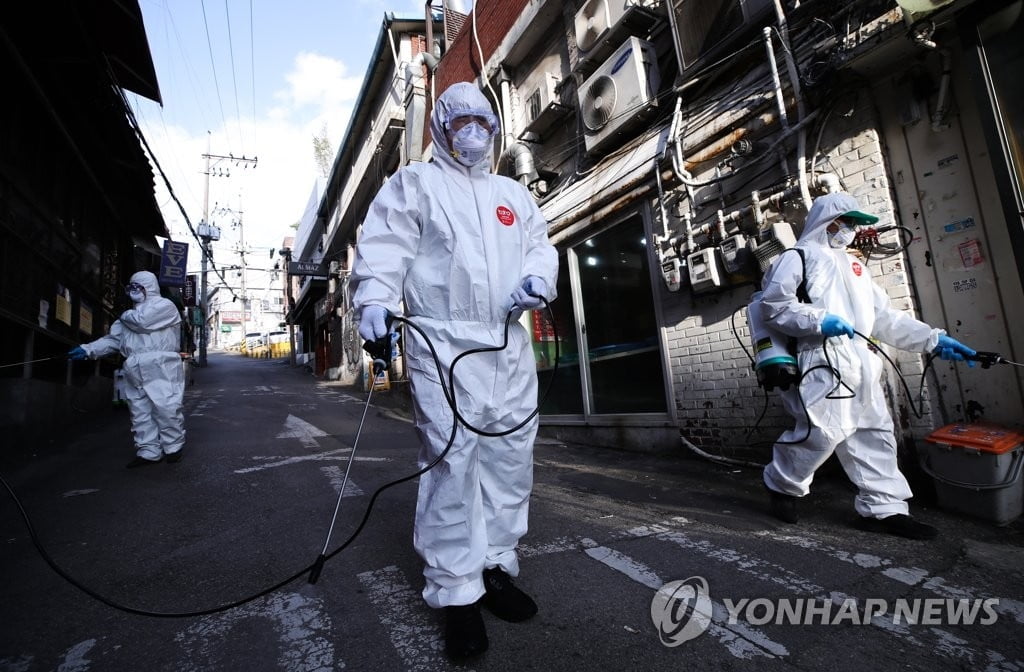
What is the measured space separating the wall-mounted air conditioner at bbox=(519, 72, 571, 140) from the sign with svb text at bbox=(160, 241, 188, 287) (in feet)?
45.5

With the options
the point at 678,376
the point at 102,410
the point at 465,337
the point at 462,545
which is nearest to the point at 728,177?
the point at 678,376

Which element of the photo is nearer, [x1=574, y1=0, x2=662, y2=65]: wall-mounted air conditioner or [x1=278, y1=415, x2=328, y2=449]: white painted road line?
[x1=574, y1=0, x2=662, y2=65]: wall-mounted air conditioner

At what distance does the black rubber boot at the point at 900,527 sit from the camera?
2.39 meters

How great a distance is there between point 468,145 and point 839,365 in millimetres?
2331

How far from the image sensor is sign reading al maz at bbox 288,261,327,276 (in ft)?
75.3

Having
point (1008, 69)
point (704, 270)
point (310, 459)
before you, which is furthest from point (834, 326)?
point (310, 459)

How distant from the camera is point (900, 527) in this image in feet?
8.00

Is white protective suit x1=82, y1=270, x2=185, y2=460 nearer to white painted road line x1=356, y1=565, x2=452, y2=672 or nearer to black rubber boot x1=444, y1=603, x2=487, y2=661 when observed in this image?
white painted road line x1=356, y1=565, x2=452, y2=672

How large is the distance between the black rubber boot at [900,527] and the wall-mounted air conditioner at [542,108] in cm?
629

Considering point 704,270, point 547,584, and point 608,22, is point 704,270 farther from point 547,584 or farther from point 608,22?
point 608,22

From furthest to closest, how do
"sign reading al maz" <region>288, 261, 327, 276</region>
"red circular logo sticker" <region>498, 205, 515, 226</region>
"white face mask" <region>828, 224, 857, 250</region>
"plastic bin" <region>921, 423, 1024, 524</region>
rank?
1. "sign reading al maz" <region>288, 261, 327, 276</region>
2. "white face mask" <region>828, 224, 857, 250</region>
3. "plastic bin" <region>921, 423, 1024, 524</region>
4. "red circular logo sticker" <region>498, 205, 515, 226</region>

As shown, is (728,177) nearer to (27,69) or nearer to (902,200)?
(902,200)

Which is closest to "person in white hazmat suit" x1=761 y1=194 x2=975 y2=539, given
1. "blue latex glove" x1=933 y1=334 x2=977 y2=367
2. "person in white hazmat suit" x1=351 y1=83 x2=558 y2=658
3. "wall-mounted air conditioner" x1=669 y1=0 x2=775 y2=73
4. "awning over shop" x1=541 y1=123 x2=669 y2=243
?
"blue latex glove" x1=933 y1=334 x2=977 y2=367

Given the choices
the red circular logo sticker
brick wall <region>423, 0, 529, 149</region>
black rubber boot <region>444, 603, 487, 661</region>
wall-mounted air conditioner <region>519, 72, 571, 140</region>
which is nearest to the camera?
black rubber boot <region>444, 603, 487, 661</region>
